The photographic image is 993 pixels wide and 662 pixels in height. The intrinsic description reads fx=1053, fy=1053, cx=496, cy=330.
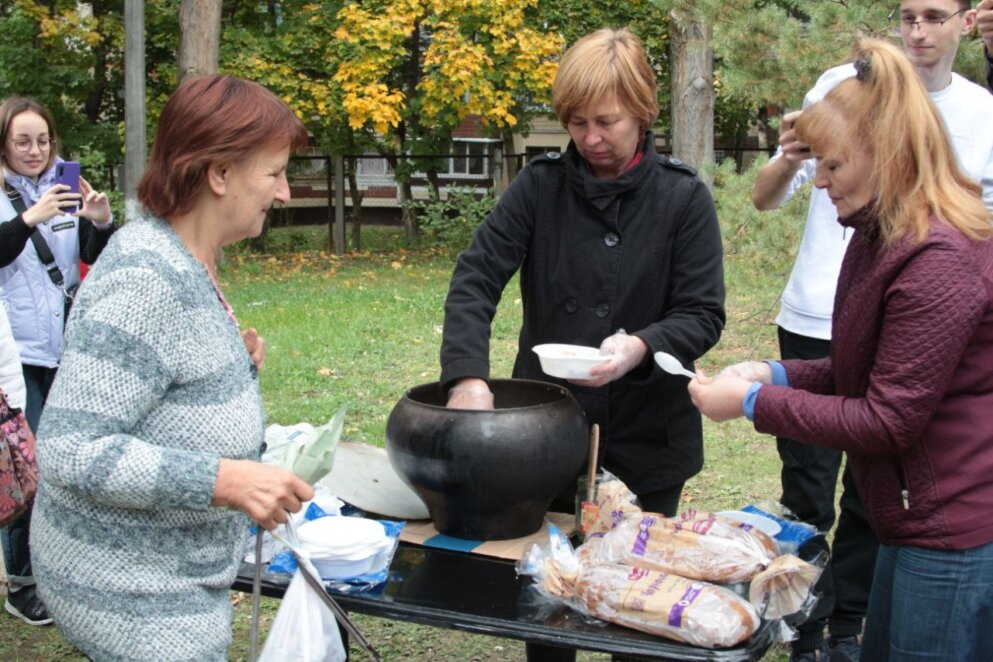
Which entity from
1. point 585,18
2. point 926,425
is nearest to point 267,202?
point 926,425

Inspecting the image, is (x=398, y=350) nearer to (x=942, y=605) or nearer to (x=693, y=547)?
(x=693, y=547)

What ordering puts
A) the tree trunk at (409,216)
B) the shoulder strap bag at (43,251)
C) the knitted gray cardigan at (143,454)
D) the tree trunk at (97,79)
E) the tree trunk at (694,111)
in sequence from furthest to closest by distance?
the tree trunk at (409,216) < the tree trunk at (97,79) < the tree trunk at (694,111) < the shoulder strap bag at (43,251) < the knitted gray cardigan at (143,454)

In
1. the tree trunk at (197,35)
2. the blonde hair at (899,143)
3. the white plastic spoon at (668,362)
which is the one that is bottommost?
the white plastic spoon at (668,362)

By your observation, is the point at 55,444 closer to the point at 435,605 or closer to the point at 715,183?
the point at 435,605

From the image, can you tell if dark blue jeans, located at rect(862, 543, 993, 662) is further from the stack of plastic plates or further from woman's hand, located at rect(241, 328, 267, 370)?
woman's hand, located at rect(241, 328, 267, 370)

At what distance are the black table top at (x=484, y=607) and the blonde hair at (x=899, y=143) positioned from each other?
723mm

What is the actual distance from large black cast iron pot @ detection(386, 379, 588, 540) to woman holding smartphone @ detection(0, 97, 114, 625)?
202 cm

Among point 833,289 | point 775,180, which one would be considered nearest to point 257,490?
point 775,180

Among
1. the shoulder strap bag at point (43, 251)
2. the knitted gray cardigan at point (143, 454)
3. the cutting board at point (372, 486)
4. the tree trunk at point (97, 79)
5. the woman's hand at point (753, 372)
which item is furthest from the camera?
the tree trunk at point (97, 79)

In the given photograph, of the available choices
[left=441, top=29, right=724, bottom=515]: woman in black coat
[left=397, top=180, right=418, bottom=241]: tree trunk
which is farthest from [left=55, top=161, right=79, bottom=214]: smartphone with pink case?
[left=397, top=180, right=418, bottom=241]: tree trunk

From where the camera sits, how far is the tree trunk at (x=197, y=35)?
37.9 ft

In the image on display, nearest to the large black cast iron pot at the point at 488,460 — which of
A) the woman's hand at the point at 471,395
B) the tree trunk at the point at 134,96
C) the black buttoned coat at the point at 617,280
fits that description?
the woman's hand at the point at 471,395

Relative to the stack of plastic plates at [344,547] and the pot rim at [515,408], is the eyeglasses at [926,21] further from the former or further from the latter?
the stack of plastic plates at [344,547]

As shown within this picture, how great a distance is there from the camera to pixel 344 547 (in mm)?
1936
